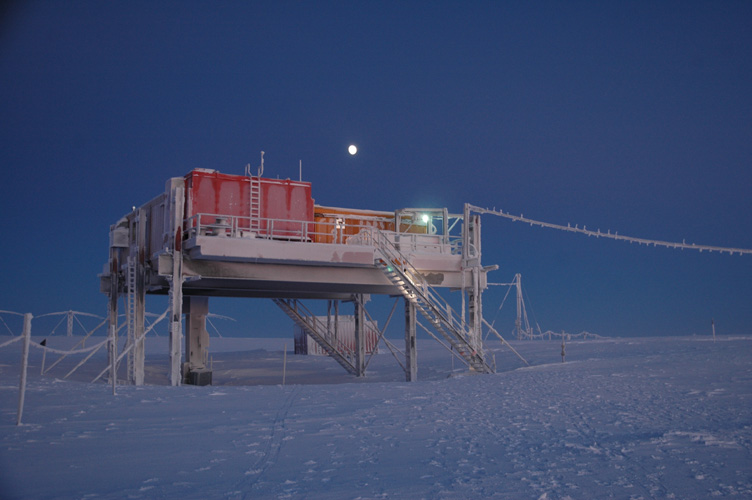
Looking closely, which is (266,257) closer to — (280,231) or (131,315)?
(280,231)

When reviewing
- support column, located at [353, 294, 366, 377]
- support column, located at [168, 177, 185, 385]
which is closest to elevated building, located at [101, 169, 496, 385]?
support column, located at [168, 177, 185, 385]

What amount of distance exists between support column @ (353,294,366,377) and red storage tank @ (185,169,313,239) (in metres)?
9.39

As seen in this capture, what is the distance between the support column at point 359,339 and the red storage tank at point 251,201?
939 centimetres

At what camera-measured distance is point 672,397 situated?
50.0 ft

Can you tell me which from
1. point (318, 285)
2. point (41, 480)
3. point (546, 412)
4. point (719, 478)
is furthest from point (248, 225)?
point (719, 478)

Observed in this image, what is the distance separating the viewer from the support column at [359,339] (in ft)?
122

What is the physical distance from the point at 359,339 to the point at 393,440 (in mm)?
26068

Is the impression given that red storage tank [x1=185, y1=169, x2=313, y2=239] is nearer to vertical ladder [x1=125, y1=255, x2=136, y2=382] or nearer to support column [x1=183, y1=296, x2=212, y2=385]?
vertical ladder [x1=125, y1=255, x2=136, y2=382]

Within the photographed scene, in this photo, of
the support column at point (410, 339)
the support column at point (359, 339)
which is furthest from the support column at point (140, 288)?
the support column at point (359, 339)

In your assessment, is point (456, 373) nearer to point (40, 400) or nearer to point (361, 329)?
point (361, 329)

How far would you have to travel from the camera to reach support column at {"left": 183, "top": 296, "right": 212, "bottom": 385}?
33.2 m

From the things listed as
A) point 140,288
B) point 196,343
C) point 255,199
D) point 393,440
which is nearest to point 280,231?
point 255,199

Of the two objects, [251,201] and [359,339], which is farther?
[359,339]

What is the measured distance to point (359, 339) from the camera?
3775cm
